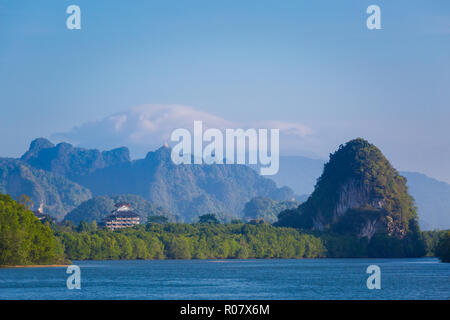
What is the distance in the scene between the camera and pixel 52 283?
278ft

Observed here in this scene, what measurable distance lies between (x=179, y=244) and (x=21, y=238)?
79.3 meters

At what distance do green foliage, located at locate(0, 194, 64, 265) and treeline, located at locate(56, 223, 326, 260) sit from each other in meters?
41.9

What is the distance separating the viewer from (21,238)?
4109 inches

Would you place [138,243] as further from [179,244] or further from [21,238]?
[21,238]

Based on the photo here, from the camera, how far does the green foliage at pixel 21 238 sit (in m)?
104

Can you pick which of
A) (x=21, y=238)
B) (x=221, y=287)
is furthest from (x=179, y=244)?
(x=221, y=287)

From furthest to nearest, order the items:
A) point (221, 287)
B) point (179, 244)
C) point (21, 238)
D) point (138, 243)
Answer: point (179, 244) < point (138, 243) < point (21, 238) < point (221, 287)

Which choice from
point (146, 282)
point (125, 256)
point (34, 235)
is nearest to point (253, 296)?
point (146, 282)

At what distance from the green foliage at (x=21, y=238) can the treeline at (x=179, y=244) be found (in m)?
41.9

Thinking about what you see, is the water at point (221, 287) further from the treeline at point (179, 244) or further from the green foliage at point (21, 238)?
the treeline at point (179, 244)

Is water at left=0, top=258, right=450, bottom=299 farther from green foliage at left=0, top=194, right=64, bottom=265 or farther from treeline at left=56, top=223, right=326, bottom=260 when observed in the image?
treeline at left=56, top=223, right=326, bottom=260
